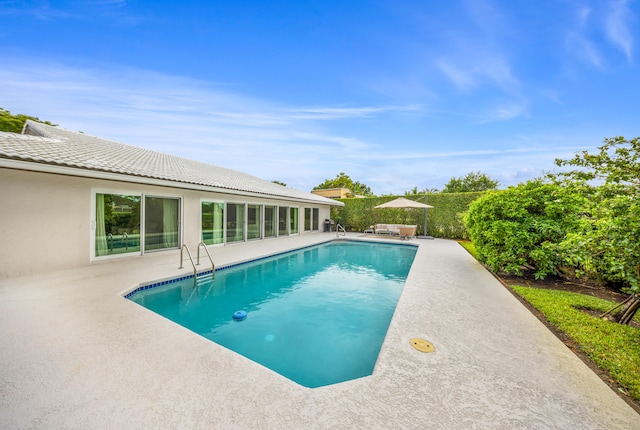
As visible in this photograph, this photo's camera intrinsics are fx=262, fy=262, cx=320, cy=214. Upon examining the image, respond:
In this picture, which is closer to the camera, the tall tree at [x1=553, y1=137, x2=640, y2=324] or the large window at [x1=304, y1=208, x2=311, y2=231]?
the tall tree at [x1=553, y1=137, x2=640, y2=324]

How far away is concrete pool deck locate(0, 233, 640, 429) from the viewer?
224 centimetres

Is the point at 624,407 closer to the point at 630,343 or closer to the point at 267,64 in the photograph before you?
the point at 630,343

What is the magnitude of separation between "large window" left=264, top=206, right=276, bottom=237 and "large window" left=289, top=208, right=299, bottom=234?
1750 mm

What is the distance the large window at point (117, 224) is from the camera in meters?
8.05

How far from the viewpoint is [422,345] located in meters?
3.60

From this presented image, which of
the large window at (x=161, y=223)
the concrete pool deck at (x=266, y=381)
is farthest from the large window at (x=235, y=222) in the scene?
the concrete pool deck at (x=266, y=381)

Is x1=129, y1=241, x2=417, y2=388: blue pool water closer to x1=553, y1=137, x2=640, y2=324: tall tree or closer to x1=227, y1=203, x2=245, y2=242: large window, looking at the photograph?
x1=553, y1=137, x2=640, y2=324: tall tree

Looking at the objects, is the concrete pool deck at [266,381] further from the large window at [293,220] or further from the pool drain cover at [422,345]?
the large window at [293,220]

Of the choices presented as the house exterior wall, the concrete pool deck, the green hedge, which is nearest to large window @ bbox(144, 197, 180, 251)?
the house exterior wall

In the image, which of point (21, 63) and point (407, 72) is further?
point (407, 72)

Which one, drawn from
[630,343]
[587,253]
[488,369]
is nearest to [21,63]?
[488,369]

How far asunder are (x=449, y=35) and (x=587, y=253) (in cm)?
1023

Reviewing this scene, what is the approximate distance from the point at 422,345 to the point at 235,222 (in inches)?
438

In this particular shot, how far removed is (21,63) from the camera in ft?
36.3
